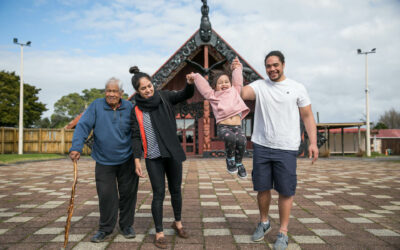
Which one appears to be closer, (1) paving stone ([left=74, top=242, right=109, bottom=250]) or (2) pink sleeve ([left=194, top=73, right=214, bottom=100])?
(1) paving stone ([left=74, top=242, right=109, bottom=250])

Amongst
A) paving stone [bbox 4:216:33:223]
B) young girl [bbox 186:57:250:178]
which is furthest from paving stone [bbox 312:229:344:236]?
paving stone [bbox 4:216:33:223]

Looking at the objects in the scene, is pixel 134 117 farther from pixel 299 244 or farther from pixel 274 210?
pixel 274 210

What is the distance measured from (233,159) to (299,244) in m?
1.30

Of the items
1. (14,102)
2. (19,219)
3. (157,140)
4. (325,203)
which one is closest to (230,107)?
(157,140)

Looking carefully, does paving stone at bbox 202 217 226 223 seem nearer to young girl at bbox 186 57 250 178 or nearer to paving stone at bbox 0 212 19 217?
young girl at bbox 186 57 250 178

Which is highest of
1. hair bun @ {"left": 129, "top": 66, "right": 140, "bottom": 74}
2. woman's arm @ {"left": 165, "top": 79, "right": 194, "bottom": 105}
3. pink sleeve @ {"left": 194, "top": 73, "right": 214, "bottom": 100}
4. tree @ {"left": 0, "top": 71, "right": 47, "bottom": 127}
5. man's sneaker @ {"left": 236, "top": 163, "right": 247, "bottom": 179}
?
tree @ {"left": 0, "top": 71, "right": 47, "bottom": 127}

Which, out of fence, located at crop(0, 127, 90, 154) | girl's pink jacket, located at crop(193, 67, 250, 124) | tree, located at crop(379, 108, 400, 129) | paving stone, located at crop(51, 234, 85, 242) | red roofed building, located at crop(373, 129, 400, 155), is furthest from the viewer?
tree, located at crop(379, 108, 400, 129)

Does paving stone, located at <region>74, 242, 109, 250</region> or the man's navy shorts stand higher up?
the man's navy shorts

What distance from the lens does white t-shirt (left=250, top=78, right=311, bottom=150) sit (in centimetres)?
300

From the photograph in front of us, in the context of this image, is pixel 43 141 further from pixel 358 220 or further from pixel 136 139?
pixel 358 220

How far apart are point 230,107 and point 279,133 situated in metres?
0.81

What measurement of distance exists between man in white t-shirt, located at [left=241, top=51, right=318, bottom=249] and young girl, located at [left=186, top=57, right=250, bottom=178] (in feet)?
1.44

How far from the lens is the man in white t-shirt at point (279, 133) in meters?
2.99

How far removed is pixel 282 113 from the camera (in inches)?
119
